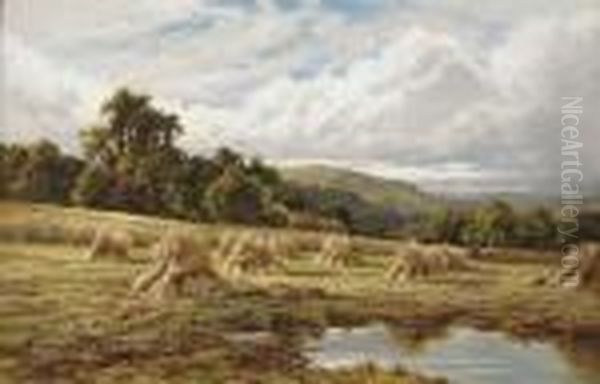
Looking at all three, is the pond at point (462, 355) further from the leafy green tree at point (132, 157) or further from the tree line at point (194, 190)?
the leafy green tree at point (132, 157)

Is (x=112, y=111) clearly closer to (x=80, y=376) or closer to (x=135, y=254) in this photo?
(x=135, y=254)

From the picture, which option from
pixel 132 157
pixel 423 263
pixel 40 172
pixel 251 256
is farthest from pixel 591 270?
pixel 40 172

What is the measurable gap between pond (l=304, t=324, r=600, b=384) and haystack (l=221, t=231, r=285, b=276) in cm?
16

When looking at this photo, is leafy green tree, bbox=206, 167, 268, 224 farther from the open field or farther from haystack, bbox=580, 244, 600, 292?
haystack, bbox=580, 244, 600, 292

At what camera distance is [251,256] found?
6.55 feet

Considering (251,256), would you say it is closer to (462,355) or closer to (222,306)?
(222,306)

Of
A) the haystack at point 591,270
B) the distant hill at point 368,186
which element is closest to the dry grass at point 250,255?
the distant hill at point 368,186

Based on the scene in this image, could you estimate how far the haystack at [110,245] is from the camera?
197 cm

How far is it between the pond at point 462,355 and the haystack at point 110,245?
14.3 inches

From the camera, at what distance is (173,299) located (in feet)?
6.49

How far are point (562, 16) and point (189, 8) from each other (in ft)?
2.22

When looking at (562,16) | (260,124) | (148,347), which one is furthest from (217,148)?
(562,16)

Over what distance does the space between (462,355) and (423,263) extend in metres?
0.18

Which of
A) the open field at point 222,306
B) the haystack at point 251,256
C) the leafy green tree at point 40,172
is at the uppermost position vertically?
the leafy green tree at point 40,172
